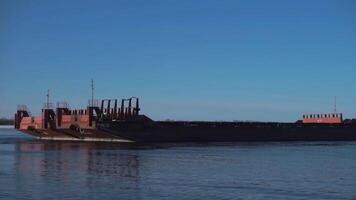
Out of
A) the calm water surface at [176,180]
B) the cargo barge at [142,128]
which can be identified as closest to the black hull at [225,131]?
the cargo barge at [142,128]

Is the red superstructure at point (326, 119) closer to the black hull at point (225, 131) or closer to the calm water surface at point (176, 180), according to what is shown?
the black hull at point (225, 131)

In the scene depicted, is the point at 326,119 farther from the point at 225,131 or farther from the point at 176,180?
the point at 176,180

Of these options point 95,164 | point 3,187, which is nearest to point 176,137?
point 95,164

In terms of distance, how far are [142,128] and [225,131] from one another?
14.1 metres

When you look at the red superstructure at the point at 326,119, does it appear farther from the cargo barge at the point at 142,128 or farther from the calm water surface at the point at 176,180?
the calm water surface at the point at 176,180

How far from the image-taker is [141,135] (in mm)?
79812

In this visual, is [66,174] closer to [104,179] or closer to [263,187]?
[104,179]

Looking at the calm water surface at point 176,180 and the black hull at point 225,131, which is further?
the black hull at point 225,131

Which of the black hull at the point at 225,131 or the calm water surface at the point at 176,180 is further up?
the black hull at the point at 225,131

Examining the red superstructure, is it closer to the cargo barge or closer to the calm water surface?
the cargo barge

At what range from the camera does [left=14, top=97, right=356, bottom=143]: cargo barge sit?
78.0 m

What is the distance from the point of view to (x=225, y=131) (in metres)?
87.9

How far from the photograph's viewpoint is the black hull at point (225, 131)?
257 ft

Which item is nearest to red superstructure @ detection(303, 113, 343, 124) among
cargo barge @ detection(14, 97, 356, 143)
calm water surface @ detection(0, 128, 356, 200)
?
cargo barge @ detection(14, 97, 356, 143)
